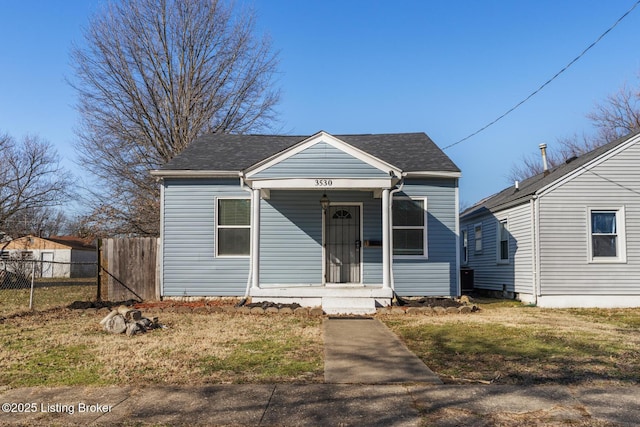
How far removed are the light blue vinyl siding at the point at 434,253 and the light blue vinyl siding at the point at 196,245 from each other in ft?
13.6

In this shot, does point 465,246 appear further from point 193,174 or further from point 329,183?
point 193,174

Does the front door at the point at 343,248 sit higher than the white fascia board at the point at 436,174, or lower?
lower

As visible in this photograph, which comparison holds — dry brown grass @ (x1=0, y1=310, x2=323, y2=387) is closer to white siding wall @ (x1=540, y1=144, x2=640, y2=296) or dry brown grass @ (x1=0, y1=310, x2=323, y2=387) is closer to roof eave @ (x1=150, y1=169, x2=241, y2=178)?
roof eave @ (x1=150, y1=169, x2=241, y2=178)

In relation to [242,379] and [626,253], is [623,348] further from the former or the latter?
[626,253]

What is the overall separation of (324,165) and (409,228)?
112 inches

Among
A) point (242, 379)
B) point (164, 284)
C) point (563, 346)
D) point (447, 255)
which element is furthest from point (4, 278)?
point (563, 346)

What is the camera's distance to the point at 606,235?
1330 centimetres

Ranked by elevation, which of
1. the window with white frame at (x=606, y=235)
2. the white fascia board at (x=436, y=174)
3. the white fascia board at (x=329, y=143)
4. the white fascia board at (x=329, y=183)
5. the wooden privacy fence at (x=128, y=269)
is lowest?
the wooden privacy fence at (x=128, y=269)

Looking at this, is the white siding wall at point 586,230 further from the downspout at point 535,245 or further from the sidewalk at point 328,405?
the sidewalk at point 328,405

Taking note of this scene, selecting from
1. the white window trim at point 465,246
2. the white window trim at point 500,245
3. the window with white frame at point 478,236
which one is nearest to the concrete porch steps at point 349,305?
the white window trim at point 500,245

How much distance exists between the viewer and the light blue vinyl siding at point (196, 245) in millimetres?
13031

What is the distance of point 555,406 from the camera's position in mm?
4727

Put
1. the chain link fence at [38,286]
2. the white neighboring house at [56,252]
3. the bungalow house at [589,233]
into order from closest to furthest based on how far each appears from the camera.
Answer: the chain link fence at [38,286], the bungalow house at [589,233], the white neighboring house at [56,252]

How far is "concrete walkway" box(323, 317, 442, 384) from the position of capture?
18.5 feet
